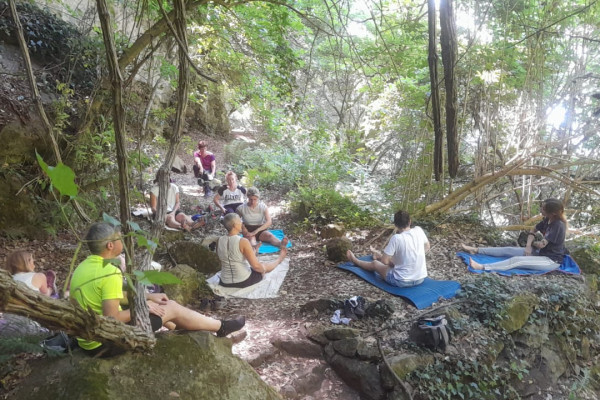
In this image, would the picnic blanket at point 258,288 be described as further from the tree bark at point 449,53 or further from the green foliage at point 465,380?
the tree bark at point 449,53

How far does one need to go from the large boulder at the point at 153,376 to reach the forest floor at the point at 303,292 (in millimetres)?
520

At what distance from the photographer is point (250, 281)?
168 inches

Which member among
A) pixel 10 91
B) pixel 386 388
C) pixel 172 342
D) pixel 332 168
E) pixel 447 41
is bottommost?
pixel 386 388

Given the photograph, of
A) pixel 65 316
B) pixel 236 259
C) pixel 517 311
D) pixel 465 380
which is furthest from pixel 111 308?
pixel 517 311

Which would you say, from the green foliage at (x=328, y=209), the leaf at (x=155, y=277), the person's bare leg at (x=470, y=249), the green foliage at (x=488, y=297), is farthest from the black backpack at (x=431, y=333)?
the green foliage at (x=328, y=209)

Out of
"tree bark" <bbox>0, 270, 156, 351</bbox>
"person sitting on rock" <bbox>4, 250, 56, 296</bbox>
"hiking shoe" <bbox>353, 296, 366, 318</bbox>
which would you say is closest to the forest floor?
"hiking shoe" <bbox>353, 296, 366, 318</bbox>

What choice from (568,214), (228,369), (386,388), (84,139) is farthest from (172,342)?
(568,214)

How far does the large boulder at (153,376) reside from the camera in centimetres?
165

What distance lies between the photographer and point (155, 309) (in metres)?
2.35

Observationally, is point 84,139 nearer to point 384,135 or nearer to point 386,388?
point 386,388

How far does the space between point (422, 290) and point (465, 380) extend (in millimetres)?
1148

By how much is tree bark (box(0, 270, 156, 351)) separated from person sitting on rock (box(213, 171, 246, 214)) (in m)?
4.91

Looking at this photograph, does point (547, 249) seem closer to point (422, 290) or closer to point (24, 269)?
point (422, 290)

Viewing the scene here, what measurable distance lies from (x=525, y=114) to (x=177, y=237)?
605cm
